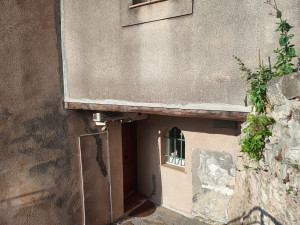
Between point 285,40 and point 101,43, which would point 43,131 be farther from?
point 285,40

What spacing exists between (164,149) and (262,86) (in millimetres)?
4765

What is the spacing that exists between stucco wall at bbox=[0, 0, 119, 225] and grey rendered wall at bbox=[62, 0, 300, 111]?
40cm

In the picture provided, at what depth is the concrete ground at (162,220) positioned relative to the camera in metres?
6.46

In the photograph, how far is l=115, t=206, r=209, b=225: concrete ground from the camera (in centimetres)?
646

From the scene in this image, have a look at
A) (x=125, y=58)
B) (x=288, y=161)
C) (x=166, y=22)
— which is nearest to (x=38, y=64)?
(x=125, y=58)

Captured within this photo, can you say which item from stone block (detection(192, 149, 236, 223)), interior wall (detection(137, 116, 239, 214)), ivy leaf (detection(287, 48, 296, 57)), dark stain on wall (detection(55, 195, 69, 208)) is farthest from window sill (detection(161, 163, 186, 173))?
ivy leaf (detection(287, 48, 296, 57))

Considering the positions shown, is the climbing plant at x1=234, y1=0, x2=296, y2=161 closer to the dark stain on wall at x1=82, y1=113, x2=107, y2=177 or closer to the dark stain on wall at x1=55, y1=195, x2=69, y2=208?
the dark stain on wall at x1=82, y1=113, x2=107, y2=177

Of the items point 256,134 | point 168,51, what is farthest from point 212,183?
point 168,51

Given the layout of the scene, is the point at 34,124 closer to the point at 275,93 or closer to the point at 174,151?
the point at 174,151

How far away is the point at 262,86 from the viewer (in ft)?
9.17

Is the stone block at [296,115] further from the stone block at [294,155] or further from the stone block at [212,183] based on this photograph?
the stone block at [212,183]

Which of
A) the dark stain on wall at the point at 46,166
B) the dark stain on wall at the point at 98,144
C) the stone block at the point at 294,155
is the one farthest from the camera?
the dark stain on wall at the point at 98,144

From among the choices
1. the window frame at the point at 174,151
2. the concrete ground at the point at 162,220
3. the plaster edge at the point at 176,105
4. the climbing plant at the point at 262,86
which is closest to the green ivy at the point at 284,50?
the climbing plant at the point at 262,86

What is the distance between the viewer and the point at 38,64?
4.72 metres
